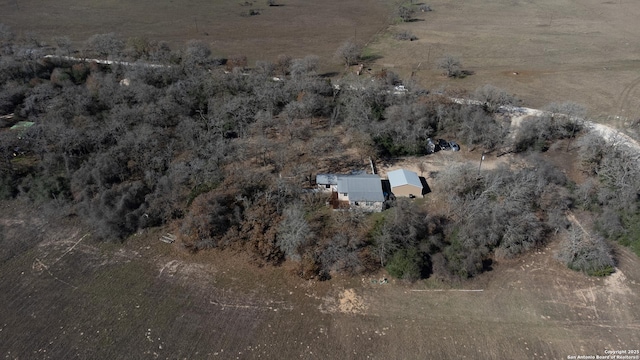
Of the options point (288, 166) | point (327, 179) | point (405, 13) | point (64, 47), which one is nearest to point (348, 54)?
point (288, 166)

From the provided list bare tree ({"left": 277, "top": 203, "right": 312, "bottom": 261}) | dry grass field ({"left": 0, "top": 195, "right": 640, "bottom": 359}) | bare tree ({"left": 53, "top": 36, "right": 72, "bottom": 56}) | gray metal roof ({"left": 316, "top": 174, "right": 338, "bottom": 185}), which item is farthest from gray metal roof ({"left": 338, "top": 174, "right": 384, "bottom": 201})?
bare tree ({"left": 53, "top": 36, "right": 72, "bottom": 56})

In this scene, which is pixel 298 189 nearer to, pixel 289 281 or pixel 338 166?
pixel 338 166

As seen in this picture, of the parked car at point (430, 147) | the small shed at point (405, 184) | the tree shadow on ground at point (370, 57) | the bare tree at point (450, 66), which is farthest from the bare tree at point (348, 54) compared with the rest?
the small shed at point (405, 184)

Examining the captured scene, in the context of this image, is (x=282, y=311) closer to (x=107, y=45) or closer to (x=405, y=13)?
(x=107, y=45)

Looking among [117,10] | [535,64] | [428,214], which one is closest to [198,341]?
[428,214]

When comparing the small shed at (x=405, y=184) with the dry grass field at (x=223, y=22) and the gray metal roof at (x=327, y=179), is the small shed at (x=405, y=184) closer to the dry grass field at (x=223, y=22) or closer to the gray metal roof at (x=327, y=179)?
the gray metal roof at (x=327, y=179)

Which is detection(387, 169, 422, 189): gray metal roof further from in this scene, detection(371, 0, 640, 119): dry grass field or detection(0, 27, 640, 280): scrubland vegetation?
detection(371, 0, 640, 119): dry grass field
